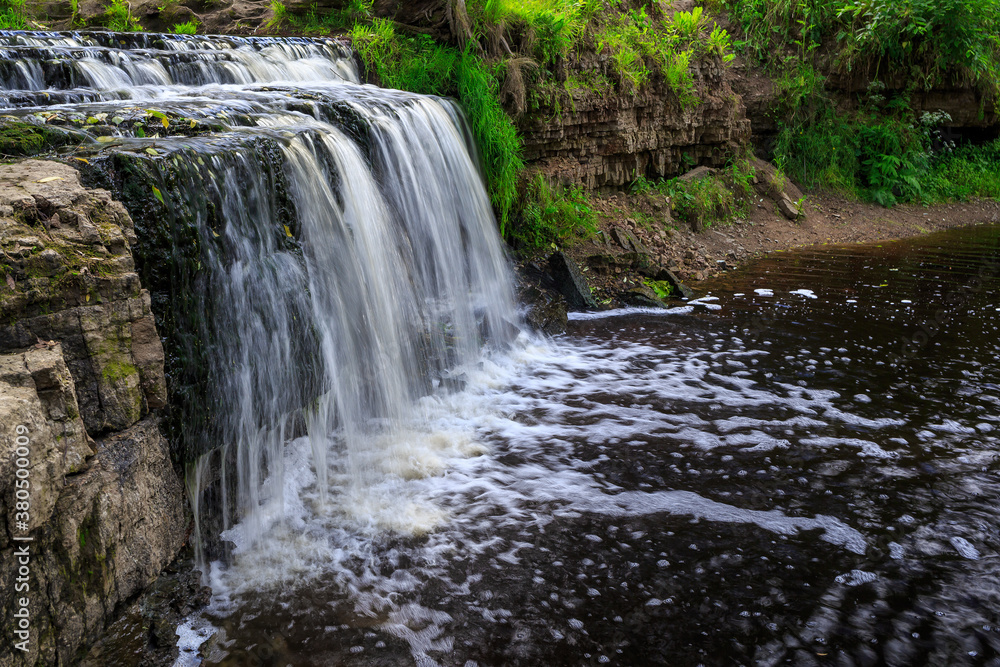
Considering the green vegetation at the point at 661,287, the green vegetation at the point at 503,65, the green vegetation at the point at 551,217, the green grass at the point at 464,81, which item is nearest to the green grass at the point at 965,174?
the green vegetation at the point at 503,65

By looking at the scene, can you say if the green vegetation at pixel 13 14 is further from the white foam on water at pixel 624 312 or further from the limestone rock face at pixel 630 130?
the white foam on water at pixel 624 312

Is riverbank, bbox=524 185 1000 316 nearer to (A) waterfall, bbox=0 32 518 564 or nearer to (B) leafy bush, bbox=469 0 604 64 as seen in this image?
(A) waterfall, bbox=0 32 518 564

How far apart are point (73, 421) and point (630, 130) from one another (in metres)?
8.20

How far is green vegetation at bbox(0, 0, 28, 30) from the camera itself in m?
9.36

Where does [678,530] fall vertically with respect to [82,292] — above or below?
below

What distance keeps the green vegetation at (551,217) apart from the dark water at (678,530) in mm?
2138

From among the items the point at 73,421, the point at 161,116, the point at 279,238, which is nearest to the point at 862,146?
the point at 279,238

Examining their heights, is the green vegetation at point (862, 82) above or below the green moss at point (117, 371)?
above

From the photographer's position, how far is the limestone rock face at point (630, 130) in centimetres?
838

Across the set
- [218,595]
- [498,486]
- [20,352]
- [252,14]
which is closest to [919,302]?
[498,486]

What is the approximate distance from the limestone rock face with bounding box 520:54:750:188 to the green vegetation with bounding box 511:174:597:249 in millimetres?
341

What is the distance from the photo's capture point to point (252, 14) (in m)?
10.1

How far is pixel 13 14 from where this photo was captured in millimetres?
9656

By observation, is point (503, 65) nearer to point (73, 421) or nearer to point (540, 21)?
point (540, 21)
